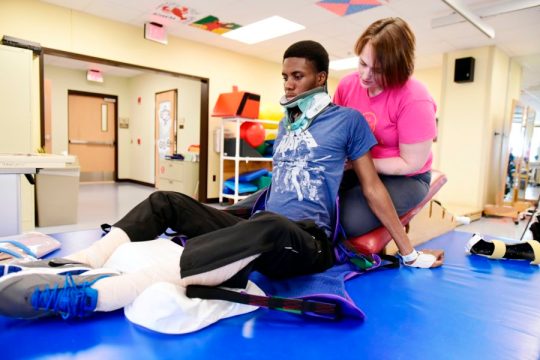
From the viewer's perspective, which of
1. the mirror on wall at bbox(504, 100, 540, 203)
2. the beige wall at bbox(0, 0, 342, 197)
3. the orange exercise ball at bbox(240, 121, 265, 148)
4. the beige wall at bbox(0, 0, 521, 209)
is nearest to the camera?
the beige wall at bbox(0, 0, 342, 197)

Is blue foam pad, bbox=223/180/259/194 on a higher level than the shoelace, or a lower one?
lower

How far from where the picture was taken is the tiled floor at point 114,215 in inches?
152

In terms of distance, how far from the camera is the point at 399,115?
1559 mm

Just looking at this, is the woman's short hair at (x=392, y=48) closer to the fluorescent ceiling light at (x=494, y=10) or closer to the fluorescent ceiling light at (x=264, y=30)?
the fluorescent ceiling light at (x=494, y=10)

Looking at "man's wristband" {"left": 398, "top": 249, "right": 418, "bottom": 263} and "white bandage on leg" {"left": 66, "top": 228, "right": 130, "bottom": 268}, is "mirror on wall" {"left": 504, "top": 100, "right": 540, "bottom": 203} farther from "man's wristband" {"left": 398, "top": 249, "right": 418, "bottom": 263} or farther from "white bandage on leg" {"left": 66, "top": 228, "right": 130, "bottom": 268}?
"white bandage on leg" {"left": 66, "top": 228, "right": 130, "bottom": 268}

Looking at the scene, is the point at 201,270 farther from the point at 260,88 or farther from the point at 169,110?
the point at 169,110

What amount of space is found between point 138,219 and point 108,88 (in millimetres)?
7875

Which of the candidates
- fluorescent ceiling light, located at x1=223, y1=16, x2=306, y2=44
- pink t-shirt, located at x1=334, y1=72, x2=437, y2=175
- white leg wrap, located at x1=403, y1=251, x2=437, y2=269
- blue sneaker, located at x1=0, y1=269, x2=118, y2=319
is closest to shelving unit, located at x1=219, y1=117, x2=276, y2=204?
fluorescent ceiling light, located at x1=223, y1=16, x2=306, y2=44

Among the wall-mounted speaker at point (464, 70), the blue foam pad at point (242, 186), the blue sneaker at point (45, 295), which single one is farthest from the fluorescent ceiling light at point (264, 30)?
the blue sneaker at point (45, 295)

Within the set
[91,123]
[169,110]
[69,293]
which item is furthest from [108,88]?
[69,293]

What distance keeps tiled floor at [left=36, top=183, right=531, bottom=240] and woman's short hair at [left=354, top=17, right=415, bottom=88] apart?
113 inches

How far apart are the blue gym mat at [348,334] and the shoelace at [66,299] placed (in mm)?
50

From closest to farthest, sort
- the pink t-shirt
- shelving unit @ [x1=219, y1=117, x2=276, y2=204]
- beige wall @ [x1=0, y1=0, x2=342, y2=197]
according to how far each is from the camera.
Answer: the pink t-shirt → beige wall @ [x1=0, y1=0, x2=342, y2=197] → shelving unit @ [x1=219, y1=117, x2=276, y2=204]

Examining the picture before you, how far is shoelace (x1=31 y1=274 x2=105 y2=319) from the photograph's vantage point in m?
0.88
